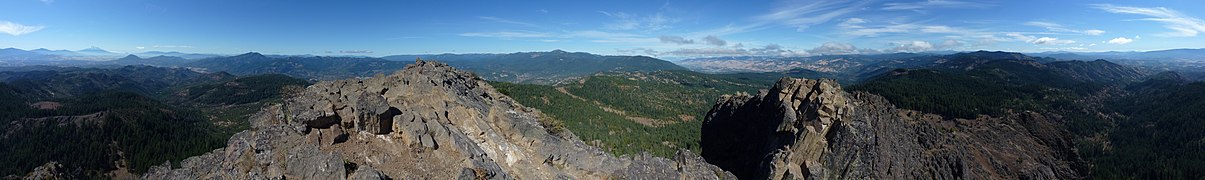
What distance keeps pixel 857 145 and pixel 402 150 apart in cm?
3491

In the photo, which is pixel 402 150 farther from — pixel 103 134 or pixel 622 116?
pixel 103 134

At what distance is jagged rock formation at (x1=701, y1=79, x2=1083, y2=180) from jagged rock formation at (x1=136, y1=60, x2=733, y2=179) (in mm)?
9861

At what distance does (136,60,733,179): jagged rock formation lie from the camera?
70.3ft

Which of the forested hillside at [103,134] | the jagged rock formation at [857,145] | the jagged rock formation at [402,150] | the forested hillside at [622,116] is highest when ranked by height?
the jagged rock formation at [402,150]

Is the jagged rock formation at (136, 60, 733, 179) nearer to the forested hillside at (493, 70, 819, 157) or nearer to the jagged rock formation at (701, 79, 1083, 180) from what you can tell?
the jagged rock formation at (701, 79, 1083, 180)

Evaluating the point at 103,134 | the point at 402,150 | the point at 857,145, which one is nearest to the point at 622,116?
the point at 857,145

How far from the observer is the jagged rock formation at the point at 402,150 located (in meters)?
21.4

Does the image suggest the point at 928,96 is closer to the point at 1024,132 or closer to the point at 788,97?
the point at 1024,132

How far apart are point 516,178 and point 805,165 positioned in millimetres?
25640

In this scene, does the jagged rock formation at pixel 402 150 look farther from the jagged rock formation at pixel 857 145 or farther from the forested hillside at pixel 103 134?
the forested hillside at pixel 103 134

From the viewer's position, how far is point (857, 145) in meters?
42.8

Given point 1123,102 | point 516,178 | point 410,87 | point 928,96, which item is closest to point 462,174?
point 516,178

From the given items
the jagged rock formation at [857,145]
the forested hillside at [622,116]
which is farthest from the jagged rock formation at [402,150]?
the forested hillside at [622,116]

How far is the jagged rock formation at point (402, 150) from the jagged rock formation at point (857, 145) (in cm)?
986
